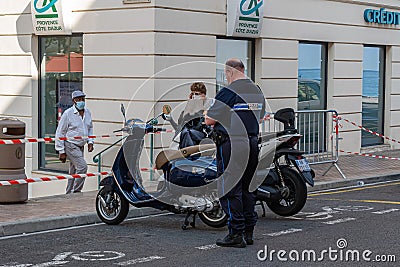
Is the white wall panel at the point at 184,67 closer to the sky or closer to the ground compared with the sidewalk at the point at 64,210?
closer to the sky

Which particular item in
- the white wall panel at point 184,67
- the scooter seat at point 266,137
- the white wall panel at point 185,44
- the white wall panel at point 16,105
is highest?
the white wall panel at point 185,44

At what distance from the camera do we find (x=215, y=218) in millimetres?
10078

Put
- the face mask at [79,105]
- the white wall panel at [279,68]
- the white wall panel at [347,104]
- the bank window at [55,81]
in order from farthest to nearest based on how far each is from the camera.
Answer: the white wall panel at [347,104], the white wall panel at [279,68], the bank window at [55,81], the face mask at [79,105]

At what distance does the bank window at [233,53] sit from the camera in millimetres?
16812

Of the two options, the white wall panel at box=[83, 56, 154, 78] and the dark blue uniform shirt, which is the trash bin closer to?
the white wall panel at box=[83, 56, 154, 78]

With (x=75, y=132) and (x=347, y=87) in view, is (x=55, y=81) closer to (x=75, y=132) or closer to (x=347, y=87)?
(x=75, y=132)

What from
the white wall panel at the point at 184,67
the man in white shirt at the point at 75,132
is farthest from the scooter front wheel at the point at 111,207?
the white wall panel at the point at 184,67

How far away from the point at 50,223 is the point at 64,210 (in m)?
0.99

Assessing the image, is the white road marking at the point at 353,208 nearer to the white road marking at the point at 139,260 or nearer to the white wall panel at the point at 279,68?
the white road marking at the point at 139,260

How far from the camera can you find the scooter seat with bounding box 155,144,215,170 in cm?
1016

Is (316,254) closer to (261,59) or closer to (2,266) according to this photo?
(2,266)

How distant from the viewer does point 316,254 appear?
862cm

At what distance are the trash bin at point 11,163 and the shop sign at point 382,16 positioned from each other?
11311mm

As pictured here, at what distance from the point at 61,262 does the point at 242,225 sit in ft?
6.47
